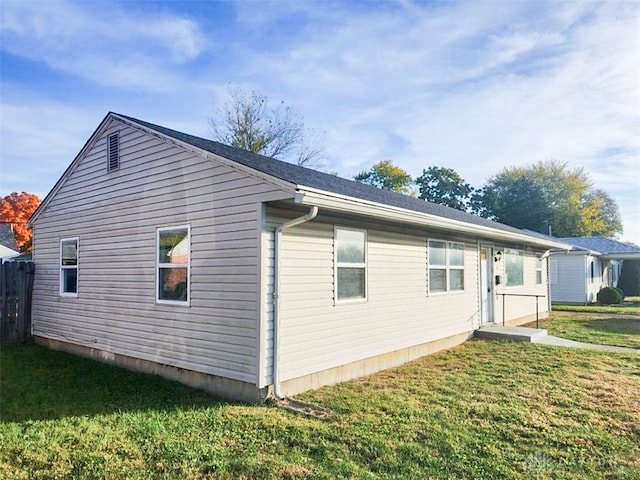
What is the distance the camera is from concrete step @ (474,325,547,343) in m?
9.15

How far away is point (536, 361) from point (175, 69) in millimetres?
9888

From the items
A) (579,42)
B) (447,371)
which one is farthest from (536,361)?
(579,42)

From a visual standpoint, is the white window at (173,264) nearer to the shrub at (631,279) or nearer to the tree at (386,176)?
the shrub at (631,279)

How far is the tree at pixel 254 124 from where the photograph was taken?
23.5m

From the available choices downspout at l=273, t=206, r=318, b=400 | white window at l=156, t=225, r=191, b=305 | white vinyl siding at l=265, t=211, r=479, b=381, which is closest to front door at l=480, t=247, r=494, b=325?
white vinyl siding at l=265, t=211, r=479, b=381

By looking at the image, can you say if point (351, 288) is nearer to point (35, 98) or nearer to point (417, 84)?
point (417, 84)

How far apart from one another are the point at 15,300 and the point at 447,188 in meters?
35.0

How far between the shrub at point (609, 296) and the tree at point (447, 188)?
18.7 metres

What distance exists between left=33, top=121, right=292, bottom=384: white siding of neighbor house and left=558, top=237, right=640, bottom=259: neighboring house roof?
1913 cm

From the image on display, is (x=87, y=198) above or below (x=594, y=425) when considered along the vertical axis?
above

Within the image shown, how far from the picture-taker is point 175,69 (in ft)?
33.2

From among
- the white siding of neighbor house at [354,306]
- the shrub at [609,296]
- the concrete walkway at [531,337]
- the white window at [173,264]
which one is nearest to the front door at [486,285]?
the concrete walkway at [531,337]

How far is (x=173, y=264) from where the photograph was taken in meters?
6.26

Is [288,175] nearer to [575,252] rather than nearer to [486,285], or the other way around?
[486,285]
